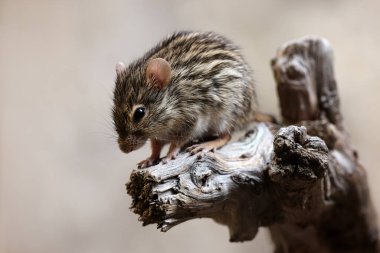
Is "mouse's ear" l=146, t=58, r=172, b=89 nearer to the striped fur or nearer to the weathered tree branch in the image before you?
the striped fur

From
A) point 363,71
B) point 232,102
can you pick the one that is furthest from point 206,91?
point 363,71

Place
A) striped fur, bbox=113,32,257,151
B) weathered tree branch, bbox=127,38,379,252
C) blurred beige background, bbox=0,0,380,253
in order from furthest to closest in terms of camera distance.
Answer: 1. blurred beige background, bbox=0,0,380,253
2. striped fur, bbox=113,32,257,151
3. weathered tree branch, bbox=127,38,379,252

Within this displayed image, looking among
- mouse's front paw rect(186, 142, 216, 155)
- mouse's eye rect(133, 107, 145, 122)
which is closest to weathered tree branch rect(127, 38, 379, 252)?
mouse's front paw rect(186, 142, 216, 155)

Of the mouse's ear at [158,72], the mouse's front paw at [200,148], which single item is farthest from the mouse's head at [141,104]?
the mouse's front paw at [200,148]

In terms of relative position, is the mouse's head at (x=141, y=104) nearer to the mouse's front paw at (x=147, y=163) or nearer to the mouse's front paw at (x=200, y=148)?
the mouse's front paw at (x=147, y=163)

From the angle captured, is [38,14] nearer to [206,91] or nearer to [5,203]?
[5,203]

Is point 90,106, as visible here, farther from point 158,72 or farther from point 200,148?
point 200,148
